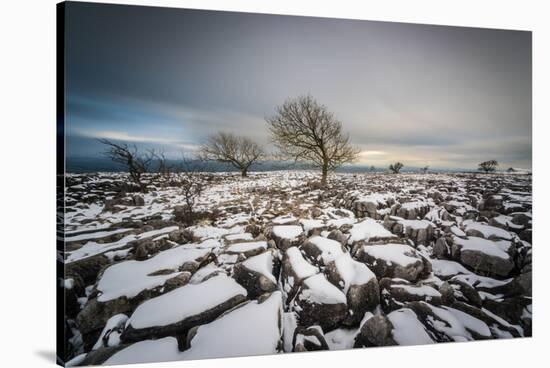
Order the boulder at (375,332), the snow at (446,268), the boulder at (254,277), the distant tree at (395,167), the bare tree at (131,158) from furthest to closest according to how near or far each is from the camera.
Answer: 1. the distant tree at (395,167)
2. the snow at (446,268)
3. the boulder at (375,332)
4. the boulder at (254,277)
5. the bare tree at (131,158)

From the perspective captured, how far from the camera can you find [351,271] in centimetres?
312

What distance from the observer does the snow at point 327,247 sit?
10.2 ft

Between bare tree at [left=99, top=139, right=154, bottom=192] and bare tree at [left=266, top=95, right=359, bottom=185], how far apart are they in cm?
101

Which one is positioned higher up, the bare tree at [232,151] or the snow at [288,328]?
the bare tree at [232,151]

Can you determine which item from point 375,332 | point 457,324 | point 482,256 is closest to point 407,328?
point 375,332

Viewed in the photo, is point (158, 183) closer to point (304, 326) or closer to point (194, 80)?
point (194, 80)

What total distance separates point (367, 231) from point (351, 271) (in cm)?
36

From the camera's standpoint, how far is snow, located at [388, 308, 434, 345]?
123 inches

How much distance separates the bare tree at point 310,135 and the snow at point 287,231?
50 cm

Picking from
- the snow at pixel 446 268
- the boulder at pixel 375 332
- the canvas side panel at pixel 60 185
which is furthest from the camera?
the snow at pixel 446 268

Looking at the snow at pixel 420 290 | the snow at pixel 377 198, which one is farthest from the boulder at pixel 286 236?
the snow at pixel 420 290

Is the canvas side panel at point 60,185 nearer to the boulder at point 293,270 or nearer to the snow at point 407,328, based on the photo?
the boulder at point 293,270

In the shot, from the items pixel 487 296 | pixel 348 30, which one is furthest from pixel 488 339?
pixel 348 30

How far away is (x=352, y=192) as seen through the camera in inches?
131
